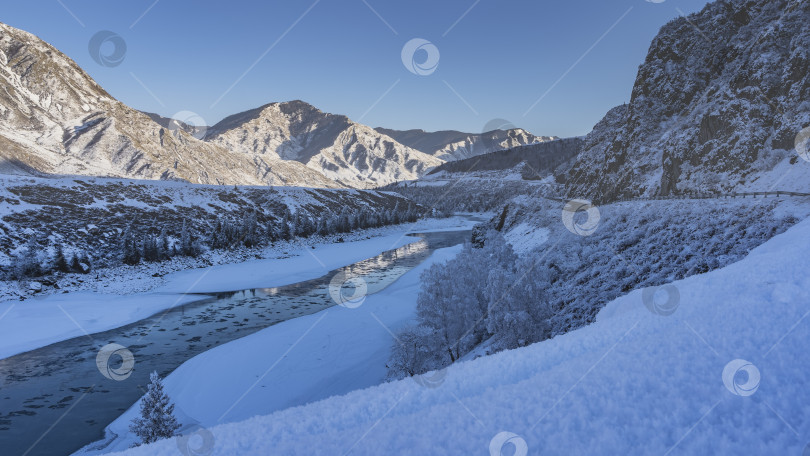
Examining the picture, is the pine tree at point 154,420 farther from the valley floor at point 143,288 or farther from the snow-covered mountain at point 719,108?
the snow-covered mountain at point 719,108

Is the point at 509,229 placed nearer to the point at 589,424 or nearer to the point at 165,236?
the point at 165,236

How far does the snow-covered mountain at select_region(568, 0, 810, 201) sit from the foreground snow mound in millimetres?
32913

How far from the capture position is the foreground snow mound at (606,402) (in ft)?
13.0

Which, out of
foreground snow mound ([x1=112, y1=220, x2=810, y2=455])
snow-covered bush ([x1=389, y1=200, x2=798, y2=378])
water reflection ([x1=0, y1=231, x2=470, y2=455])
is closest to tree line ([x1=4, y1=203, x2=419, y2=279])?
water reflection ([x1=0, y1=231, x2=470, y2=455])

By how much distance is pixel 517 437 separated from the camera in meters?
4.21

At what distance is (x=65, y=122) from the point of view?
Result: 554 ft

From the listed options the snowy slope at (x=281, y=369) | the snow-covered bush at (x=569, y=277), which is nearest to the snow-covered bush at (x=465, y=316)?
the snow-covered bush at (x=569, y=277)

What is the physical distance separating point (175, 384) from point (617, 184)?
211ft

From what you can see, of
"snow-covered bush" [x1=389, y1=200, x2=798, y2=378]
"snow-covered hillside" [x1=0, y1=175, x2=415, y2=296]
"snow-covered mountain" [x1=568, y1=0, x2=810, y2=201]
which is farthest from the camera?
"snow-covered hillside" [x1=0, y1=175, x2=415, y2=296]

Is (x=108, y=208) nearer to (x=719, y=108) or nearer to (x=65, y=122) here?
(x=719, y=108)

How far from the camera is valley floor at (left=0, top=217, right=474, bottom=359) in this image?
91.3ft

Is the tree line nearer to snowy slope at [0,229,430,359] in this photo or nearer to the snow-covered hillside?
the snow-covered hillside

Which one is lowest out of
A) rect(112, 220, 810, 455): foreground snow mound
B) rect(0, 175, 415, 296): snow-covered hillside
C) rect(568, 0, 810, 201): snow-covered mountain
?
rect(568, 0, 810, 201): snow-covered mountain

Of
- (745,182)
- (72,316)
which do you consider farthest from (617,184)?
(72,316)
